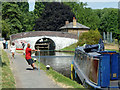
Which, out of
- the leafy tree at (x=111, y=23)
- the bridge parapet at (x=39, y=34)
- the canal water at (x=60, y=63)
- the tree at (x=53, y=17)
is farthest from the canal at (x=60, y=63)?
the tree at (x=53, y=17)

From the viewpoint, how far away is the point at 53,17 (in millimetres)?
60062

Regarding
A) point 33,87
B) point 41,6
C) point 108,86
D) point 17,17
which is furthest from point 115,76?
point 41,6

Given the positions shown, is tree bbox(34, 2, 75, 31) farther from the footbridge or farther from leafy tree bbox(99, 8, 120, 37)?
the footbridge

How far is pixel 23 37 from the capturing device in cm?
4675

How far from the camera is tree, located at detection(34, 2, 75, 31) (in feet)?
197

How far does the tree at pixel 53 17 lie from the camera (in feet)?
197

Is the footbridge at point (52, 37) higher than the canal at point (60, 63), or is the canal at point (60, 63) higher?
the footbridge at point (52, 37)

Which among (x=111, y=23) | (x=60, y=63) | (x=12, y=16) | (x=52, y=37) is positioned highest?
(x=12, y=16)

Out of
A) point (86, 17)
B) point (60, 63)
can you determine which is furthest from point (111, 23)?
point (60, 63)

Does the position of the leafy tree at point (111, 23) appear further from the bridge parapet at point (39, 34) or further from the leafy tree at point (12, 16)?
the leafy tree at point (12, 16)

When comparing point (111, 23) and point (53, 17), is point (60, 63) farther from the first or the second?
point (111, 23)

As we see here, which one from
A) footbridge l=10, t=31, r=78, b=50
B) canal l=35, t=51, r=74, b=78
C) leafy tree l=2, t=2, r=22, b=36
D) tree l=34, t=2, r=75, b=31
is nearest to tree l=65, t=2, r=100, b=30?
tree l=34, t=2, r=75, b=31

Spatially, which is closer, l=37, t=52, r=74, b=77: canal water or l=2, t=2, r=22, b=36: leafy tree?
l=37, t=52, r=74, b=77: canal water

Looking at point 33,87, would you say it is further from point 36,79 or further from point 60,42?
point 60,42
